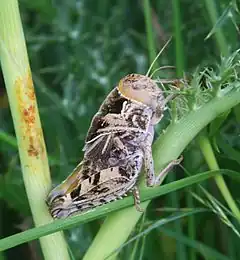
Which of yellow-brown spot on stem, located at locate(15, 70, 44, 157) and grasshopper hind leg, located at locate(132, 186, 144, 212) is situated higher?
yellow-brown spot on stem, located at locate(15, 70, 44, 157)

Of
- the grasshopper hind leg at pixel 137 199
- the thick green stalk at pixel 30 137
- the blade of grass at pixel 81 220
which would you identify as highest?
the thick green stalk at pixel 30 137

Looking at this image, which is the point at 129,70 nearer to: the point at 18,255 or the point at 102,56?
the point at 102,56

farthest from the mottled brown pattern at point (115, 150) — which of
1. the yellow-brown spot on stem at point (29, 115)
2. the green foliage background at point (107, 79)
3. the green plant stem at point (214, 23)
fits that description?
the green plant stem at point (214, 23)

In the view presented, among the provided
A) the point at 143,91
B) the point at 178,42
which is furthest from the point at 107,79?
the point at 143,91

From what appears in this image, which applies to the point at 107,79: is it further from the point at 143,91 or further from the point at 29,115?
the point at 29,115

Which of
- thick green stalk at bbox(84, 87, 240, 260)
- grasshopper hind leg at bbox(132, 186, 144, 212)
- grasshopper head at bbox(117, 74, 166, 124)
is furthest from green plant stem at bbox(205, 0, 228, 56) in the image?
grasshopper hind leg at bbox(132, 186, 144, 212)

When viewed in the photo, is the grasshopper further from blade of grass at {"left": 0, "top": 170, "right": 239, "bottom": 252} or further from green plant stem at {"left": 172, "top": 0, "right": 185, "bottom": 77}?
green plant stem at {"left": 172, "top": 0, "right": 185, "bottom": 77}

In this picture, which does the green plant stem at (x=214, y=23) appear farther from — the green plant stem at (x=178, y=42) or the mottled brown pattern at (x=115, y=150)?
the mottled brown pattern at (x=115, y=150)
